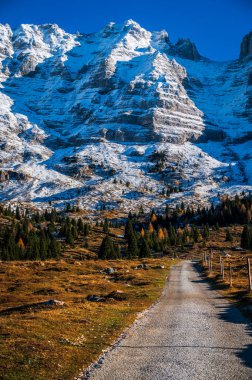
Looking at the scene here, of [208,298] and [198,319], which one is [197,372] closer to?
[198,319]

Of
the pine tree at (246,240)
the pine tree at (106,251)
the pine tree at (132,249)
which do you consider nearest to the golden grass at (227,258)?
the pine tree at (246,240)

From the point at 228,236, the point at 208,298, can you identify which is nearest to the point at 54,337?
the point at 208,298

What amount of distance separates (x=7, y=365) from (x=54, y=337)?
5401 mm

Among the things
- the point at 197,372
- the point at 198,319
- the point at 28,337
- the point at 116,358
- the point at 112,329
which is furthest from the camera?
the point at 198,319

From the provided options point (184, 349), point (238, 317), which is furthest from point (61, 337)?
point (238, 317)

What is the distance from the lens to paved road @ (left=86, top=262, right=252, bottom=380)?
46.5 ft

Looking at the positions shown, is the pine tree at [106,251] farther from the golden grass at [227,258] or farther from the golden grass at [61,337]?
the golden grass at [61,337]

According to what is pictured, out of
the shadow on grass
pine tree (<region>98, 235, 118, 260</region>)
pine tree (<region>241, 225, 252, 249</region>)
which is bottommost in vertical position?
the shadow on grass

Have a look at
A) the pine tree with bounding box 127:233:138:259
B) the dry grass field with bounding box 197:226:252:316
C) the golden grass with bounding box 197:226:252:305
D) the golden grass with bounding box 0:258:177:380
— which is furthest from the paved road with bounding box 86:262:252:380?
the pine tree with bounding box 127:233:138:259

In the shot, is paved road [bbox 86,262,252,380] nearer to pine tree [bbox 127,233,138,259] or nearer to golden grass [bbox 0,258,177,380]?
golden grass [bbox 0,258,177,380]

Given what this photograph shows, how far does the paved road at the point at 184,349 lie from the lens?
14.2 meters

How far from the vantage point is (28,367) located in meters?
14.4

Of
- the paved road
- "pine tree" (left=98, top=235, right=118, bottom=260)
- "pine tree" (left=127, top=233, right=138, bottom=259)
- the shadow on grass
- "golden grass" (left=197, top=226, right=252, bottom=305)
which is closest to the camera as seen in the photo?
the paved road

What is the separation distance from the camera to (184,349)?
57.4 ft
